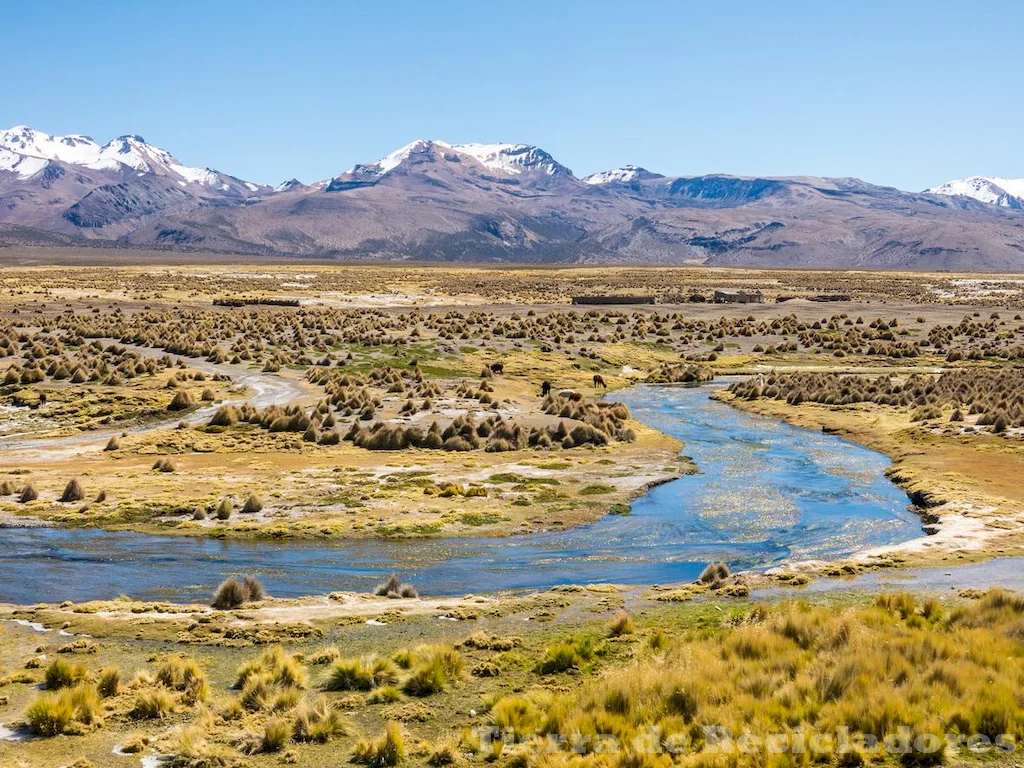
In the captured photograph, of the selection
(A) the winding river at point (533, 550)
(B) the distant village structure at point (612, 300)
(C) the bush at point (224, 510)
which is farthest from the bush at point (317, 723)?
(B) the distant village structure at point (612, 300)

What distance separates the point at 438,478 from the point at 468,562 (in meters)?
8.73

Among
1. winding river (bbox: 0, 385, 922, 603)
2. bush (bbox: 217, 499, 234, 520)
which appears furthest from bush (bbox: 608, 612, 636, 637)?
bush (bbox: 217, 499, 234, 520)

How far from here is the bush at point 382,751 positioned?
37.7ft

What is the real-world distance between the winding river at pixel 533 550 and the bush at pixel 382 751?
29.9 feet

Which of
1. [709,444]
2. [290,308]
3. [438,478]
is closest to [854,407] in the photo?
[709,444]

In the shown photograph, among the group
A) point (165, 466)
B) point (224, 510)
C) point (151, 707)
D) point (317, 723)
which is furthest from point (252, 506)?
point (317, 723)

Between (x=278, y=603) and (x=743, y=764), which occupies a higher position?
(x=743, y=764)

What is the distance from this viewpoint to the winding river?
21281 millimetres

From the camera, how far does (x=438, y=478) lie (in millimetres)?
31938

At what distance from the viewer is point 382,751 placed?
1155cm

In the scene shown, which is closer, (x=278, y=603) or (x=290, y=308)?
(x=278, y=603)

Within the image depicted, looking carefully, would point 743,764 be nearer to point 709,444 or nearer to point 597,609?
point 597,609

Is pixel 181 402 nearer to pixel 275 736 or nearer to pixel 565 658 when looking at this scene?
pixel 565 658

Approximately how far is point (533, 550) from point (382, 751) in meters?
13.3
